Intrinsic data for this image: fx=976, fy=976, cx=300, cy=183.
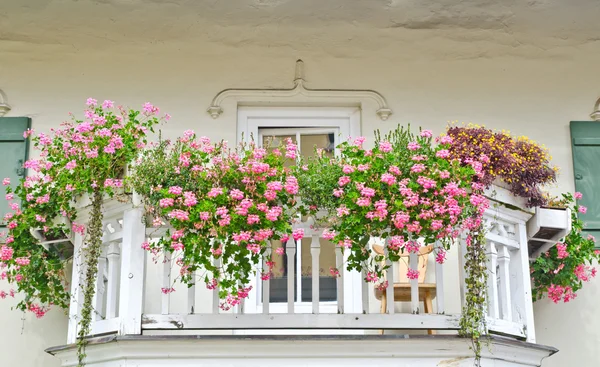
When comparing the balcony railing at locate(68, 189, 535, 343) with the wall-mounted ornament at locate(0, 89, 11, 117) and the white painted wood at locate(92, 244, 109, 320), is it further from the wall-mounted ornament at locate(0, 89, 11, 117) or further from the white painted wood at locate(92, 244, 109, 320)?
the wall-mounted ornament at locate(0, 89, 11, 117)

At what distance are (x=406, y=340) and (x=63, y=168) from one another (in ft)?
9.04

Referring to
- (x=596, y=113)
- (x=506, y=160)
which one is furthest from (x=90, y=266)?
(x=596, y=113)

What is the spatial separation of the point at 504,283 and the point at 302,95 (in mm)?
2766

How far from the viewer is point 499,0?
8.75 meters

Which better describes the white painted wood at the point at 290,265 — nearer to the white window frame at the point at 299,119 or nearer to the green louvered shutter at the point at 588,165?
the white window frame at the point at 299,119

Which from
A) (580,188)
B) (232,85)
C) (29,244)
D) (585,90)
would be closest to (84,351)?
(29,244)

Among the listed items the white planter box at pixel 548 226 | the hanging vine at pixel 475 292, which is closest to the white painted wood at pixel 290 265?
the hanging vine at pixel 475 292

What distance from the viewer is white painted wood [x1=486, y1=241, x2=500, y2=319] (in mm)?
6859

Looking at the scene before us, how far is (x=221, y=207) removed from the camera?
6.38 meters

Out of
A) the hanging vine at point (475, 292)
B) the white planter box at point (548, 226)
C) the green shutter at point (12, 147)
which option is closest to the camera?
the hanging vine at point (475, 292)

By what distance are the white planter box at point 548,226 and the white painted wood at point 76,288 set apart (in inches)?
130

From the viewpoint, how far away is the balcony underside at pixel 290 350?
6398 mm

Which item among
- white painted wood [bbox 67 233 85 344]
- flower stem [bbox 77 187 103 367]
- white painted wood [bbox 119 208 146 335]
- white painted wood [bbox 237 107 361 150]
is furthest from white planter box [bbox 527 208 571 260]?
white painted wood [bbox 67 233 85 344]

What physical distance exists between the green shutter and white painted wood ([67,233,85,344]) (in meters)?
1.66
